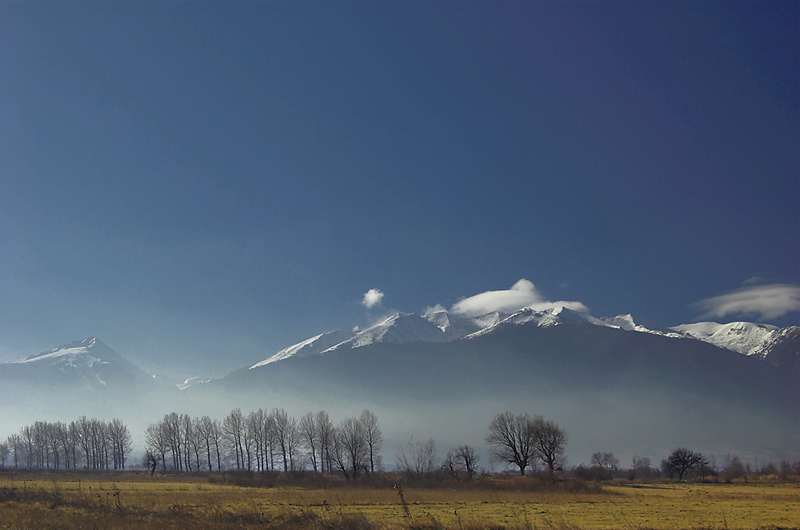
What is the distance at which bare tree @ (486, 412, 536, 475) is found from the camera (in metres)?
110

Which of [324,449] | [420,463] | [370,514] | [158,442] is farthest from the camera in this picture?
[158,442]

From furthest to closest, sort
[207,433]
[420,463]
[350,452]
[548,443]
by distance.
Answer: [207,433] < [350,452] < [420,463] < [548,443]

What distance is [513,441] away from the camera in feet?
370

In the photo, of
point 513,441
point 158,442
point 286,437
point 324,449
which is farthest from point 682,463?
point 158,442

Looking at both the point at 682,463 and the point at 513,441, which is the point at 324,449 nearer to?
the point at 513,441

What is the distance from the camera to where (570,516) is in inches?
1561

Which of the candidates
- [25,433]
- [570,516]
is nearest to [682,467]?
[570,516]

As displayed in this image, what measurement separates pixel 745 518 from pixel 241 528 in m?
35.8

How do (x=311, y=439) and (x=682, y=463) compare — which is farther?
(x=311, y=439)

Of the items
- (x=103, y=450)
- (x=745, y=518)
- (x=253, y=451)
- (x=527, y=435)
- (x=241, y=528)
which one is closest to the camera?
(x=241, y=528)

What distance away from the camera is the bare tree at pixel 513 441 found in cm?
10962

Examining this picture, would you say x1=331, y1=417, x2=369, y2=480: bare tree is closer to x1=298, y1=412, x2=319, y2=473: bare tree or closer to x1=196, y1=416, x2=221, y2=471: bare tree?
x1=298, y1=412, x2=319, y2=473: bare tree

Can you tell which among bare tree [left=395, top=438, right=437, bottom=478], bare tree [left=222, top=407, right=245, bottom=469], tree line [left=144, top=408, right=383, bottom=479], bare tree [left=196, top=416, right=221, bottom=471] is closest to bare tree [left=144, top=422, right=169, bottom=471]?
tree line [left=144, top=408, right=383, bottom=479]

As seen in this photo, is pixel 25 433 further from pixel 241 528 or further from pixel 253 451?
pixel 241 528
